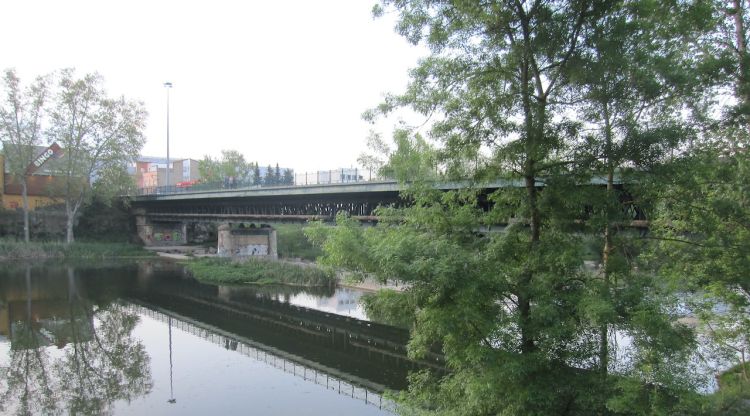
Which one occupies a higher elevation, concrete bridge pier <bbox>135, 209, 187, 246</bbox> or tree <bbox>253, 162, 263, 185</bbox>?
tree <bbox>253, 162, 263, 185</bbox>

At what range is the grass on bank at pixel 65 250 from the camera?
50.7 m

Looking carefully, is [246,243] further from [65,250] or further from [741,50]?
[741,50]

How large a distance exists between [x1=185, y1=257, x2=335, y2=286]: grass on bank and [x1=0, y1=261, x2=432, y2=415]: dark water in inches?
99.6

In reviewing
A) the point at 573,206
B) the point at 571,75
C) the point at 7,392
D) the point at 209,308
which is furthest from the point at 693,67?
the point at 209,308

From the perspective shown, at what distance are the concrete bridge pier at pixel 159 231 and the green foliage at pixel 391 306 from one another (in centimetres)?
6380

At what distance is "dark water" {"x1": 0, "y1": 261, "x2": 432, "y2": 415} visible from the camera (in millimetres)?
15969

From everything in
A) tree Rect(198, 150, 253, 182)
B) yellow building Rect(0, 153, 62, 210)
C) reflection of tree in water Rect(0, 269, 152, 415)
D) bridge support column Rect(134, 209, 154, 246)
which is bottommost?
reflection of tree in water Rect(0, 269, 152, 415)

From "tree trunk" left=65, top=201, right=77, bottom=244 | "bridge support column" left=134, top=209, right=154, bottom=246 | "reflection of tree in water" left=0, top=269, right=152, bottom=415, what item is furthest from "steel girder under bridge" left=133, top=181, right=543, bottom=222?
"reflection of tree in water" left=0, top=269, right=152, bottom=415

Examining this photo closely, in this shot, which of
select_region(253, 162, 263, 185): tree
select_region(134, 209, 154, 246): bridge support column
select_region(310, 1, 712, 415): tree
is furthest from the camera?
Result: select_region(134, 209, 154, 246): bridge support column

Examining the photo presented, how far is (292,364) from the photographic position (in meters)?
20.1

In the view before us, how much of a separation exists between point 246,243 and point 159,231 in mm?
22256

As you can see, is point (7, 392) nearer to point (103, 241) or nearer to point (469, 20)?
point (469, 20)

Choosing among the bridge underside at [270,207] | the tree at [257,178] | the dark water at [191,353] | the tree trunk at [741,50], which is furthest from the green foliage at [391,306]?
the tree at [257,178]

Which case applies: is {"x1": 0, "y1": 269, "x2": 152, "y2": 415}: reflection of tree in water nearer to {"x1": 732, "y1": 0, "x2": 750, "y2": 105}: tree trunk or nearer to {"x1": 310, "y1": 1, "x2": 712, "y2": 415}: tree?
{"x1": 310, "y1": 1, "x2": 712, "y2": 415}: tree
